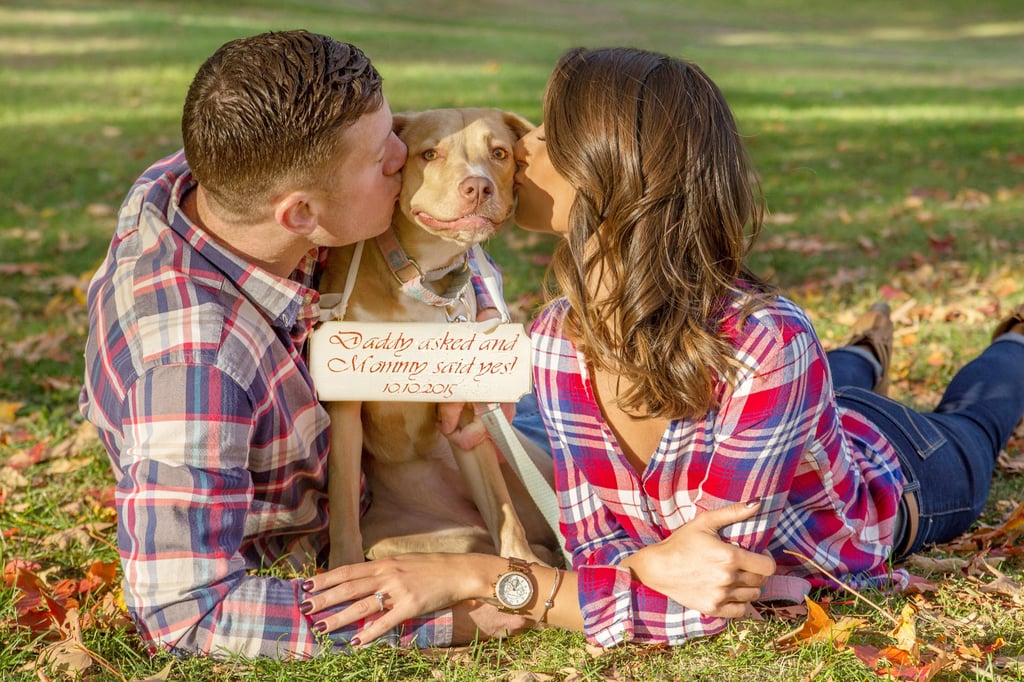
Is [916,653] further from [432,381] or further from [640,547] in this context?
[432,381]

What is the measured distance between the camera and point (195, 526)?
108 inches

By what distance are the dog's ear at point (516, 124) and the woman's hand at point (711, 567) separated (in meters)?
1.58

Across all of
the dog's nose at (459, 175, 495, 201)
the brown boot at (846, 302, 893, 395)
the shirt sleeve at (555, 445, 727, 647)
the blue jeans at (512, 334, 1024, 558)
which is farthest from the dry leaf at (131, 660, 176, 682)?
the brown boot at (846, 302, 893, 395)

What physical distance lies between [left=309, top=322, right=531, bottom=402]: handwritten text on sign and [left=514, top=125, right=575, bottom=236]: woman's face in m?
0.35

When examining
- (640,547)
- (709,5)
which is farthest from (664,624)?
(709,5)

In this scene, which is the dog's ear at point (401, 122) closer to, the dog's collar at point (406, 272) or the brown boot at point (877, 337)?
the dog's collar at point (406, 272)

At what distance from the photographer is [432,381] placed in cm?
330

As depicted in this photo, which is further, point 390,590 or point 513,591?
point 513,591

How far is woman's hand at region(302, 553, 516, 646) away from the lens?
291cm

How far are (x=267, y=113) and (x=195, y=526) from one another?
113 cm

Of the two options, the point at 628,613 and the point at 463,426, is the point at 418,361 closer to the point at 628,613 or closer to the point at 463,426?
the point at 463,426

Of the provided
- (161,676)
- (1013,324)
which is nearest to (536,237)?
(1013,324)

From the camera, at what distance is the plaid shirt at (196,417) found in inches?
108

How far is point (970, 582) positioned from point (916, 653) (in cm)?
63
